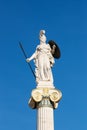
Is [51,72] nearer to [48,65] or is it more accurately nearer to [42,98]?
[48,65]

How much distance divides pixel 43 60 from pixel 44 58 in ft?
0.55

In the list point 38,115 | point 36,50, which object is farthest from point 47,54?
point 38,115

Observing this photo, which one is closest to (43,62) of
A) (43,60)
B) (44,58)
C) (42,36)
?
(43,60)

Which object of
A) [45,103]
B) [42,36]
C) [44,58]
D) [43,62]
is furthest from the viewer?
[42,36]

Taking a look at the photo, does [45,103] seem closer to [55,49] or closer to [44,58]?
[44,58]

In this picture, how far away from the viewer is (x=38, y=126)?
25156 mm

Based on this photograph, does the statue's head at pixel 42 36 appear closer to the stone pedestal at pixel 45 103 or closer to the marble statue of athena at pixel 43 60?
the marble statue of athena at pixel 43 60

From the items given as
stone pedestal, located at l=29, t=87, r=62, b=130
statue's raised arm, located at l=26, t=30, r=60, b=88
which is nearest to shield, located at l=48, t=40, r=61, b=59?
statue's raised arm, located at l=26, t=30, r=60, b=88

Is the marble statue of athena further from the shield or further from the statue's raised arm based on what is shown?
the shield

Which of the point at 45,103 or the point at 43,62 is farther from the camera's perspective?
the point at 43,62

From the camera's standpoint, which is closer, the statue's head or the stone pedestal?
the stone pedestal

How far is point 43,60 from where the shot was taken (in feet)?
90.8

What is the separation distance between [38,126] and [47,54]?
17.5ft

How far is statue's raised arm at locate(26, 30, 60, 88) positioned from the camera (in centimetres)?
2717
